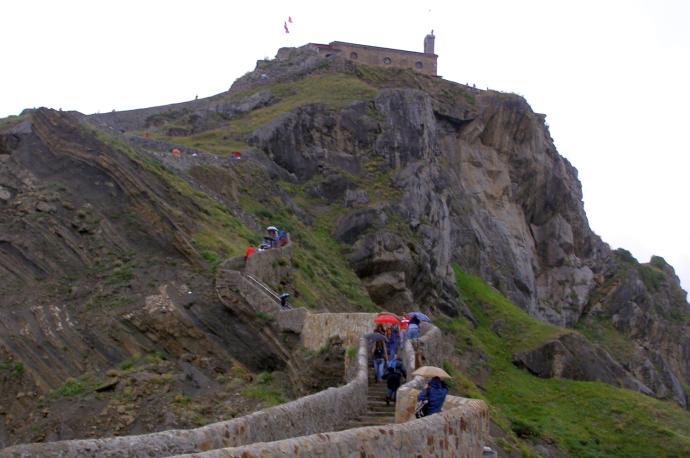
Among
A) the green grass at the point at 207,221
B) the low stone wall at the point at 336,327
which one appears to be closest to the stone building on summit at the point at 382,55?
the green grass at the point at 207,221

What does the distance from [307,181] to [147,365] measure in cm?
2514

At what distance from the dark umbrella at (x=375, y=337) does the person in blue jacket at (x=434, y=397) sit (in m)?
6.47

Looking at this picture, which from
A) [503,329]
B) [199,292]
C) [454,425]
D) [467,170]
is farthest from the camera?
[467,170]

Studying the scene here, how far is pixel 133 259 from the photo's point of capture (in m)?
24.3

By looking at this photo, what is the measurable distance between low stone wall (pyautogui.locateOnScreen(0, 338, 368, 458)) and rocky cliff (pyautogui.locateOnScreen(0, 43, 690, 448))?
269 inches

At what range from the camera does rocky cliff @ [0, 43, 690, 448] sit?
2230cm

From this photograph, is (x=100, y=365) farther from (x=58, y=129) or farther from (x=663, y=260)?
(x=663, y=260)

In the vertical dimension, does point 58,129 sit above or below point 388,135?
below

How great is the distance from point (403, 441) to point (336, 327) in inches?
466

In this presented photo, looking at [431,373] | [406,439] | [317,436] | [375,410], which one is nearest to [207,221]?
[375,410]

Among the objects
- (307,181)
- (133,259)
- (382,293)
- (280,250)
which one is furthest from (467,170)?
(133,259)

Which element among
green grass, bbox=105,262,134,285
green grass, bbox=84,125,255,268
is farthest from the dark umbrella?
green grass, bbox=105,262,134,285

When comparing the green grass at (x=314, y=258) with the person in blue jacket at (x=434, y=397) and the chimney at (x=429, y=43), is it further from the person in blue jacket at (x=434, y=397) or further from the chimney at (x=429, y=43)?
the chimney at (x=429, y=43)

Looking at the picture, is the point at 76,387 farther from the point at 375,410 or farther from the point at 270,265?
the point at 270,265
